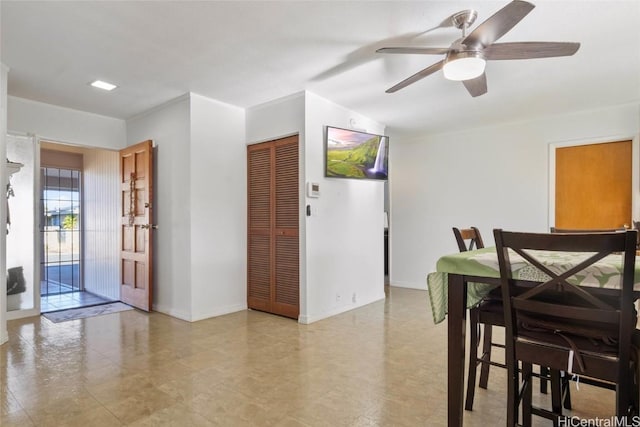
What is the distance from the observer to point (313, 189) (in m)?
3.85

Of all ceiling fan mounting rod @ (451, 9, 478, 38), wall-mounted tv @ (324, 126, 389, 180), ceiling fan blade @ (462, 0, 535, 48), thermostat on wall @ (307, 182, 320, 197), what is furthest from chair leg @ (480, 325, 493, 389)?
wall-mounted tv @ (324, 126, 389, 180)

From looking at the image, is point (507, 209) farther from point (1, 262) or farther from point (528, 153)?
point (1, 262)

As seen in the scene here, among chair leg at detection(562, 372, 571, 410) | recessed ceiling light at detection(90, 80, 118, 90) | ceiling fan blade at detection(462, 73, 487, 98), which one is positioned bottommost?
chair leg at detection(562, 372, 571, 410)

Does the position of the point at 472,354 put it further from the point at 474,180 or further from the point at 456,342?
the point at 474,180

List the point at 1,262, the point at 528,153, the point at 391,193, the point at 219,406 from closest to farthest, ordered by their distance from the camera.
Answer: the point at 219,406 → the point at 1,262 → the point at 528,153 → the point at 391,193

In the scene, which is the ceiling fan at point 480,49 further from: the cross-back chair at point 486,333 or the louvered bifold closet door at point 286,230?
the louvered bifold closet door at point 286,230

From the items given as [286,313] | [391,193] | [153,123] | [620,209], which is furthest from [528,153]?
[153,123]

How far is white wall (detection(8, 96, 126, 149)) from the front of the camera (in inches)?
158

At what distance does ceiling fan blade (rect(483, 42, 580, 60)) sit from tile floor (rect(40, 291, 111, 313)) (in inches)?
213

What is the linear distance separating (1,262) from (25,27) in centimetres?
204

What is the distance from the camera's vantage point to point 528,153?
4.76m

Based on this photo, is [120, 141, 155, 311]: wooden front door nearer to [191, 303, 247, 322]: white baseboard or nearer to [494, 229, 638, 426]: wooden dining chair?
[191, 303, 247, 322]: white baseboard

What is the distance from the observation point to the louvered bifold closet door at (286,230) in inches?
155

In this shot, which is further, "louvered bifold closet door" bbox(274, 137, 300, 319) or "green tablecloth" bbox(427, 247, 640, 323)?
"louvered bifold closet door" bbox(274, 137, 300, 319)
